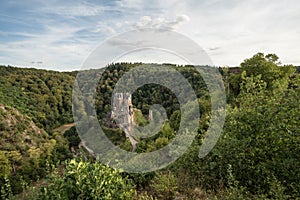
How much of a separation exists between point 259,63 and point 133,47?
32.2 feet

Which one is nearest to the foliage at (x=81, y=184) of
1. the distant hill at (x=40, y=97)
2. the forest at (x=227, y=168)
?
the forest at (x=227, y=168)

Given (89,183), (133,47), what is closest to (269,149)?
(89,183)

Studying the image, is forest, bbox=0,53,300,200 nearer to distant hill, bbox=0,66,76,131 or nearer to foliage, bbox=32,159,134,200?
foliage, bbox=32,159,134,200

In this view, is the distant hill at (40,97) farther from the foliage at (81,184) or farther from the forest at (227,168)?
the foliage at (81,184)

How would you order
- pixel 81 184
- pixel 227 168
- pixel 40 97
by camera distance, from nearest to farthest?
pixel 81 184
pixel 227 168
pixel 40 97

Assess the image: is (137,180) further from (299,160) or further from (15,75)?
(15,75)

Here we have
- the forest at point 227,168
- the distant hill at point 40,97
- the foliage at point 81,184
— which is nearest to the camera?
the foliage at point 81,184

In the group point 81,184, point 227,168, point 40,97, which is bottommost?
point 40,97

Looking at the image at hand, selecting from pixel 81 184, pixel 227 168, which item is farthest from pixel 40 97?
pixel 81 184

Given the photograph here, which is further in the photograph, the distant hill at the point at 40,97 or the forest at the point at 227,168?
the distant hill at the point at 40,97

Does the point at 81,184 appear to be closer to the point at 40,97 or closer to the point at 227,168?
the point at 227,168

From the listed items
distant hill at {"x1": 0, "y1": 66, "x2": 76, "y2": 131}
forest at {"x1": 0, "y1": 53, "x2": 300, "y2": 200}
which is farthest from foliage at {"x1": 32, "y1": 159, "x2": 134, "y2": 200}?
distant hill at {"x1": 0, "y1": 66, "x2": 76, "y2": 131}

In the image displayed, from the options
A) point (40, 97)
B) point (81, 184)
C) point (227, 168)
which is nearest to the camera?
point (81, 184)

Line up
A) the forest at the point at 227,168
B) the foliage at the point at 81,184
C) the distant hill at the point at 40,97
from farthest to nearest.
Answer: the distant hill at the point at 40,97
the forest at the point at 227,168
the foliage at the point at 81,184
